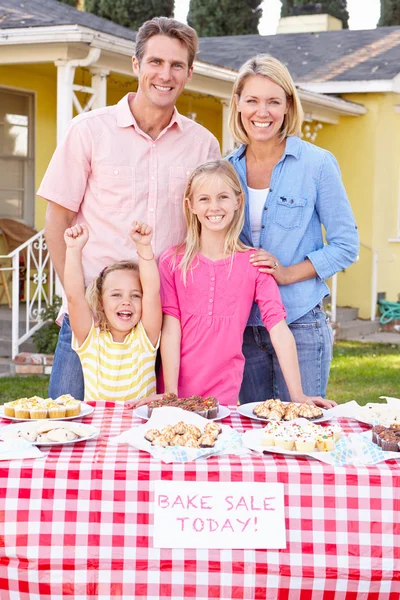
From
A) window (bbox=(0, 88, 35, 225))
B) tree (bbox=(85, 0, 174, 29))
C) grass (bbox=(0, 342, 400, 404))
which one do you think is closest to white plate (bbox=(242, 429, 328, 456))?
grass (bbox=(0, 342, 400, 404))

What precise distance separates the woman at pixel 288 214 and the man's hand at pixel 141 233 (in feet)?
1.50

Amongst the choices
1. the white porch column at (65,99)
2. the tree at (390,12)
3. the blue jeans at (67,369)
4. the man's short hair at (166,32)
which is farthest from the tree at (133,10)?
the blue jeans at (67,369)

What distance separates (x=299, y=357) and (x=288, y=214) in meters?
0.58

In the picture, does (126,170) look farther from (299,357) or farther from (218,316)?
(299,357)

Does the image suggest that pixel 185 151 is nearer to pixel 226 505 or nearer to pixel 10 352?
pixel 226 505

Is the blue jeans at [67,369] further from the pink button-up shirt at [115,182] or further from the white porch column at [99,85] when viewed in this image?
the white porch column at [99,85]

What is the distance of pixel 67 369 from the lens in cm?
371

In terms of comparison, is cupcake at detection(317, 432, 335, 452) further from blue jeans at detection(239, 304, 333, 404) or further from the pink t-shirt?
blue jeans at detection(239, 304, 333, 404)

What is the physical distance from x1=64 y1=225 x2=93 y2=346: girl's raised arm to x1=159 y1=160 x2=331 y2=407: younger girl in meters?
0.31

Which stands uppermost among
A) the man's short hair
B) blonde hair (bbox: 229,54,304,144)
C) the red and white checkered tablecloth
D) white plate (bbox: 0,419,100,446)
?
the man's short hair

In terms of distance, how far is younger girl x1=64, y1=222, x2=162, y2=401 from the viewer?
3438 millimetres

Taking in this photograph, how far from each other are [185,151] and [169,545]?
1868 millimetres

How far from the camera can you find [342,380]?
28.4ft

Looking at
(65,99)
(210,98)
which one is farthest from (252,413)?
(210,98)
